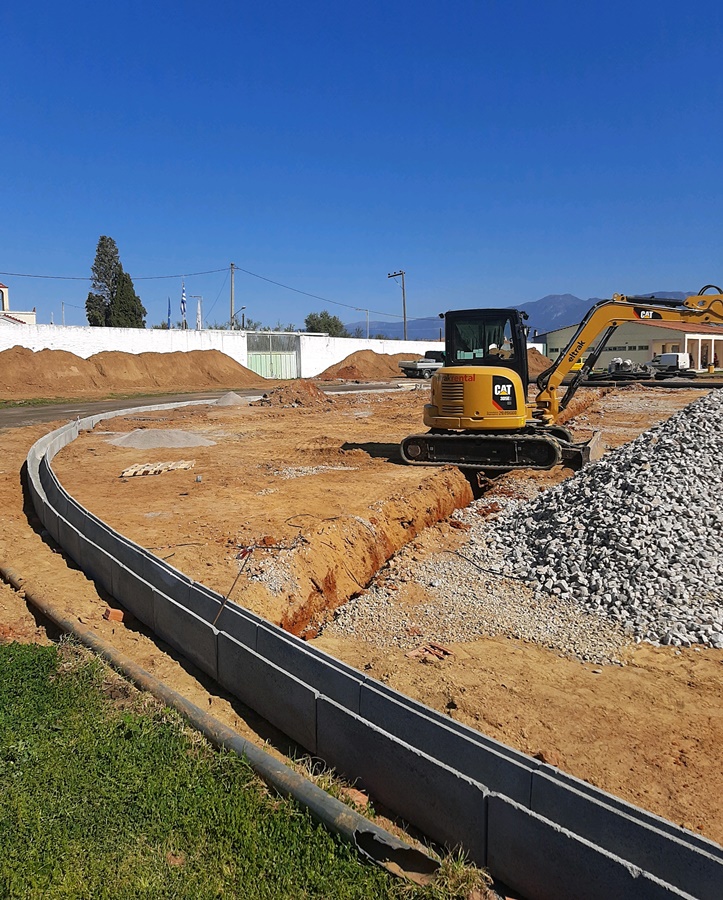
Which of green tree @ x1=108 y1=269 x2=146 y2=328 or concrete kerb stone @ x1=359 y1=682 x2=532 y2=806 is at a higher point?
green tree @ x1=108 y1=269 x2=146 y2=328

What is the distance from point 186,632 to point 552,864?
3.68 metres

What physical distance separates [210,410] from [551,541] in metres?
20.6

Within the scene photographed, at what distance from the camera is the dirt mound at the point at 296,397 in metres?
28.3

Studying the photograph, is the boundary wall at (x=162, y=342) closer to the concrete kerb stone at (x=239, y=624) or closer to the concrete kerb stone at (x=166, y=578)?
the concrete kerb stone at (x=166, y=578)

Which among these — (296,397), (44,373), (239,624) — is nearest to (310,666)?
(239,624)

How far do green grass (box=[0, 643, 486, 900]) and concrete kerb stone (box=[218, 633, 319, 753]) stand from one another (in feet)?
1.79

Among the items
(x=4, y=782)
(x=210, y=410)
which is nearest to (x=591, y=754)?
(x=4, y=782)

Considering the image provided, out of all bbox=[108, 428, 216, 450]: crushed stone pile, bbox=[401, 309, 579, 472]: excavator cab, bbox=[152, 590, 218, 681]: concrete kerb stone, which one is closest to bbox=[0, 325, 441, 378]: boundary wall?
bbox=[108, 428, 216, 450]: crushed stone pile

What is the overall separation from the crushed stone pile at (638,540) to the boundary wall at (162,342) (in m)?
36.5

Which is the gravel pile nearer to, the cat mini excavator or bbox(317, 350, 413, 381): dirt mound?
the cat mini excavator

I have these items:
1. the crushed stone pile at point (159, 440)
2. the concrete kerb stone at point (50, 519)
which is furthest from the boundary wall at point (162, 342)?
the concrete kerb stone at point (50, 519)

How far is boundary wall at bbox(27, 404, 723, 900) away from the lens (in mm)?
3125

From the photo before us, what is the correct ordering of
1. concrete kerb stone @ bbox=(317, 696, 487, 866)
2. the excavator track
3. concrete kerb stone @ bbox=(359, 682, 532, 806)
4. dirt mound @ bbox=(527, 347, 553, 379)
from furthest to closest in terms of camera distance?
dirt mound @ bbox=(527, 347, 553, 379) < the excavator track < concrete kerb stone @ bbox=(359, 682, 532, 806) < concrete kerb stone @ bbox=(317, 696, 487, 866)

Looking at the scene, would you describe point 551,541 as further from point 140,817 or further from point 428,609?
point 140,817
